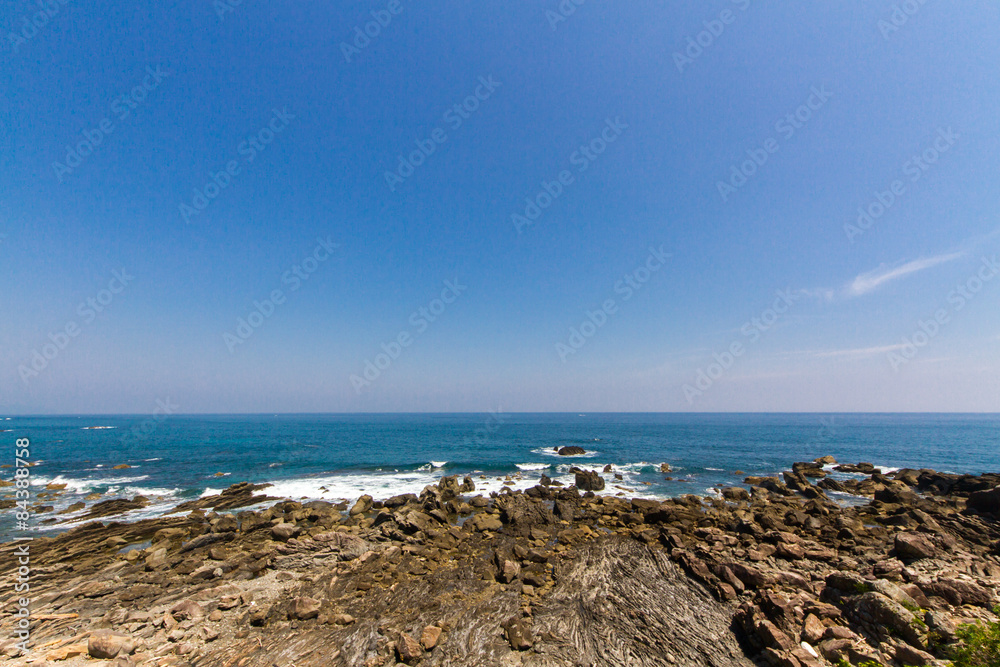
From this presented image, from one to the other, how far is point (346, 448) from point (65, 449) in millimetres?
46505

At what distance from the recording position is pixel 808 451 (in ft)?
198

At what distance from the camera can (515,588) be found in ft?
48.7

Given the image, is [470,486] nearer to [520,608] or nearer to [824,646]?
[520,608]

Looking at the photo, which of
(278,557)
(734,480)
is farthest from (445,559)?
(734,480)

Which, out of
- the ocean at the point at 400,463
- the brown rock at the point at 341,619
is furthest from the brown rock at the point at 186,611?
the ocean at the point at 400,463

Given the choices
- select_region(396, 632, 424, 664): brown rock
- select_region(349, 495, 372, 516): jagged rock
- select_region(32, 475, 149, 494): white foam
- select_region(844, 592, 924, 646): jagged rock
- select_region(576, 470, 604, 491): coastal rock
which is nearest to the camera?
select_region(844, 592, 924, 646): jagged rock

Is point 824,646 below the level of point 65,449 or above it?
above

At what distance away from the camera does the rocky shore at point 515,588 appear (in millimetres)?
10859

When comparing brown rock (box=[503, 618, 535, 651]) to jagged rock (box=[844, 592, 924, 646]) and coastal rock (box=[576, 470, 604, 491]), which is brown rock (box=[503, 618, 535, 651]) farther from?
coastal rock (box=[576, 470, 604, 491])

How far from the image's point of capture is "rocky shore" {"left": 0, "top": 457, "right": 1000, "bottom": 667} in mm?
10859

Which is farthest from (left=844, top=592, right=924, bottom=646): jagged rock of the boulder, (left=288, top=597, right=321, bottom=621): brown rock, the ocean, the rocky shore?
the ocean

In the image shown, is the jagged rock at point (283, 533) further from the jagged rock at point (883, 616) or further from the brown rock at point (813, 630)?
the jagged rock at point (883, 616)

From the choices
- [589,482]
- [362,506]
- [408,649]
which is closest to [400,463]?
[362,506]

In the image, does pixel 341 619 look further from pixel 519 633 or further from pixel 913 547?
pixel 913 547
